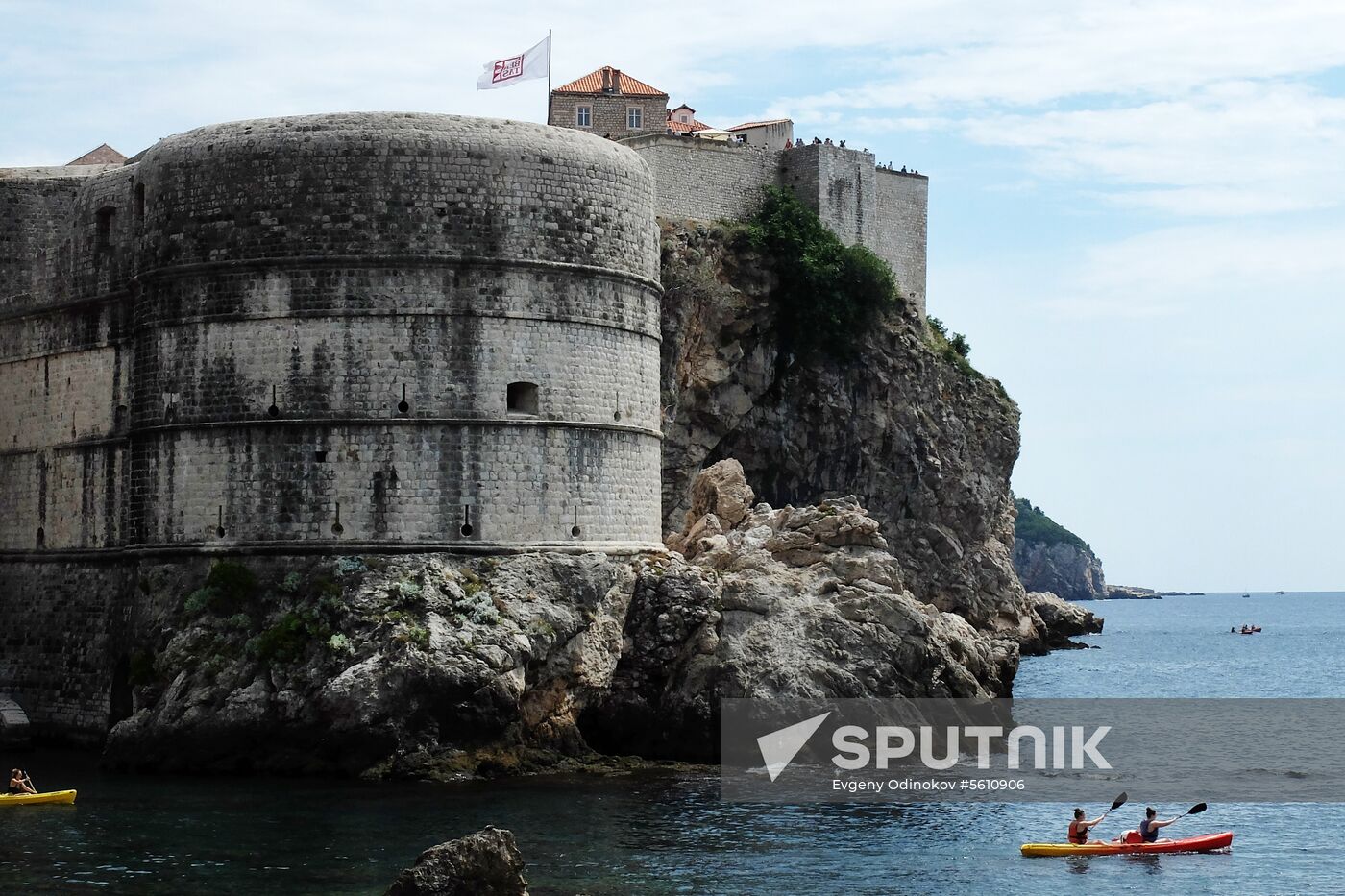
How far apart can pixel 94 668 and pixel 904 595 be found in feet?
51.8

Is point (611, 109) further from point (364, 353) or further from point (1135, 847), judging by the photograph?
point (1135, 847)

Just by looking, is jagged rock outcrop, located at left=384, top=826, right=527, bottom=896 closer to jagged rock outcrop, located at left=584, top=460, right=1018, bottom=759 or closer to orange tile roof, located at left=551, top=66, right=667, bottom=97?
jagged rock outcrop, located at left=584, top=460, right=1018, bottom=759

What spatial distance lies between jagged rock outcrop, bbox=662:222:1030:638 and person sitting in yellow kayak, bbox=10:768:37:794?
73.6 ft

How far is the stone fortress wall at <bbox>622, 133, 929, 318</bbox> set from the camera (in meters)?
56.3

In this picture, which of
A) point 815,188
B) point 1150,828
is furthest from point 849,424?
point 1150,828

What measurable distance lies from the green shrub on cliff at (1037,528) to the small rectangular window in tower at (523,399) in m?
141

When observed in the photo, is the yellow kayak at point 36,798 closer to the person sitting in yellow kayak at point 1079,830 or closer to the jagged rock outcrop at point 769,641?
the jagged rock outcrop at point 769,641

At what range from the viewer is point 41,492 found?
39125 mm

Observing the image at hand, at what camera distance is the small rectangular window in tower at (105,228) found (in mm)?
38219

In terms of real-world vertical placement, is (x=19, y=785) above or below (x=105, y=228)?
below

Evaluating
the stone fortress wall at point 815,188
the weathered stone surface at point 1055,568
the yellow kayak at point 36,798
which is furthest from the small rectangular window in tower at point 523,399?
the weathered stone surface at point 1055,568

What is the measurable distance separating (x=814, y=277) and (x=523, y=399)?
76.2 feet

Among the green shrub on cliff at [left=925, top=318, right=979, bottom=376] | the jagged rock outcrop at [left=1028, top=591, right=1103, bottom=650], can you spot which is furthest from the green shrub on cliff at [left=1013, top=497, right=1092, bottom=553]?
the green shrub on cliff at [left=925, top=318, right=979, bottom=376]

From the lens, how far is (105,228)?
1512 inches
